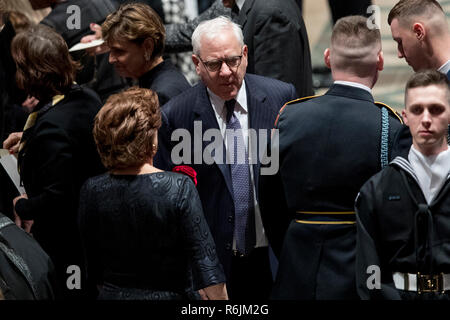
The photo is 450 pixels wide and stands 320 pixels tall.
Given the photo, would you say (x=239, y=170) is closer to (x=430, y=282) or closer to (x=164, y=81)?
(x=164, y=81)

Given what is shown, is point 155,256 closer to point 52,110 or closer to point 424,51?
point 52,110

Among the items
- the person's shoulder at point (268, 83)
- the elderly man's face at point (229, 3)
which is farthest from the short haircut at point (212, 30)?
the elderly man's face at point (229, 3)

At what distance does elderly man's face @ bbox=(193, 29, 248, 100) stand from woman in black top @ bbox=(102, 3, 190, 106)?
1.45ft

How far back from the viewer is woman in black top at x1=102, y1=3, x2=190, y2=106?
3.95m

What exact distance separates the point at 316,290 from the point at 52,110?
4.88 ft

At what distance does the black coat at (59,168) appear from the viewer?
3.56 meters

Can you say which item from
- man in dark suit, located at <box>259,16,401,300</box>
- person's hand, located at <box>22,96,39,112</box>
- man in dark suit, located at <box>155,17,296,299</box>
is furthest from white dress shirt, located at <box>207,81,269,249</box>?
person's hand, located at <box>22,96,39,112</box>

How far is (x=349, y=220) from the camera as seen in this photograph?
3.23 meters

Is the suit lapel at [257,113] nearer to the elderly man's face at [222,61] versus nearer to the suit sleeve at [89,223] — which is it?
the elderly man's face at [222,61]

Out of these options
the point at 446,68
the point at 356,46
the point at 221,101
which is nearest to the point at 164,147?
the point at 221,101

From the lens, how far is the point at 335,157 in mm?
3205

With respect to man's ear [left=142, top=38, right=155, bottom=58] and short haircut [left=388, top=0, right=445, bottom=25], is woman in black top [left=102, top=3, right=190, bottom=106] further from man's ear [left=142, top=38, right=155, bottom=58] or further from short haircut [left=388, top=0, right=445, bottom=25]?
short haircut [left=388, top=0, right=445, bottom=25]

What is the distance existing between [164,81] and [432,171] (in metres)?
1.57
